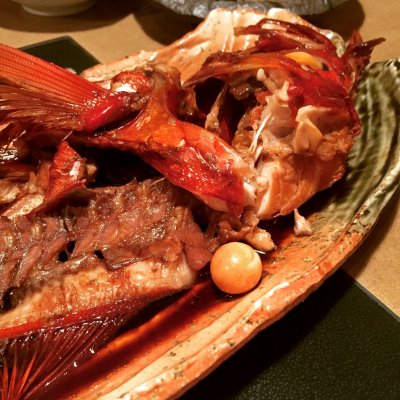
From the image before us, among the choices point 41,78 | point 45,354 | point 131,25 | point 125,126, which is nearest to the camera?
point 45,354

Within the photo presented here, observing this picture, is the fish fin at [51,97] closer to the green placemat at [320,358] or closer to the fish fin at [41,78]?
the fish fin at [41,78]

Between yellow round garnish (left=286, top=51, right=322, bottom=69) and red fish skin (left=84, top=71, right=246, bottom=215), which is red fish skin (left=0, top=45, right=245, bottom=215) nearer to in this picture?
red fish skin (left=84, top=71, right=246, bottom=215)

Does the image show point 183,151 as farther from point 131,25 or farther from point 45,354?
point 131,25

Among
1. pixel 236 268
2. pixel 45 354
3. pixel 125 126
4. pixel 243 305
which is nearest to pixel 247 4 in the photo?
pixel 125 126

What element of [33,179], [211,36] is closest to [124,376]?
[33,179]

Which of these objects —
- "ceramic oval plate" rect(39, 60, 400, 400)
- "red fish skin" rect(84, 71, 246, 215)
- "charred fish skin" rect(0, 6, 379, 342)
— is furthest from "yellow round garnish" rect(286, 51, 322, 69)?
"red fish skin" rect(84, 71, 246, 215)

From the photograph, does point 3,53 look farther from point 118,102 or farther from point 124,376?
point 124,376
